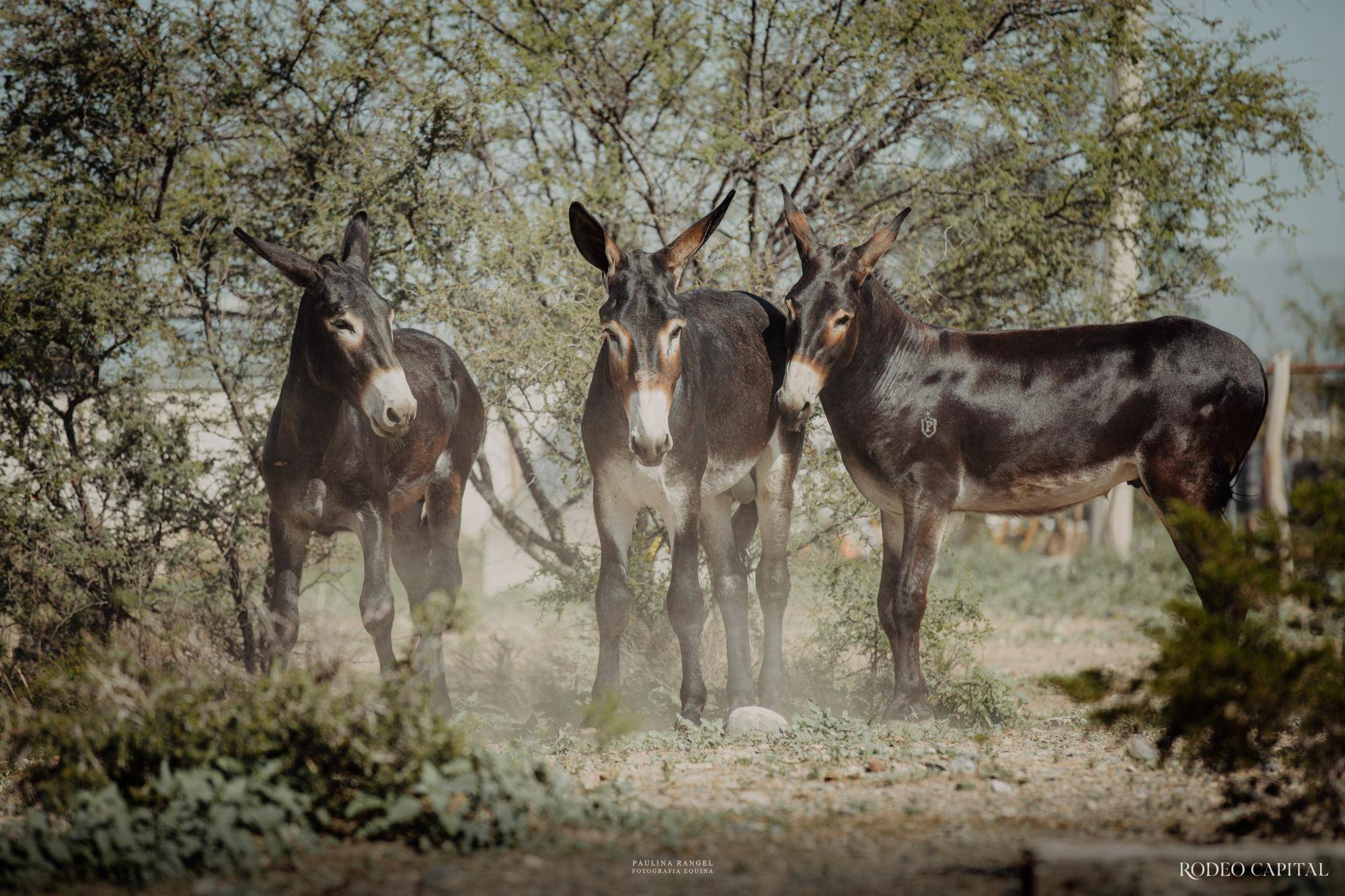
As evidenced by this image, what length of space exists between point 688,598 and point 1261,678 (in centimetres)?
307

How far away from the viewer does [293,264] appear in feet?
19.0

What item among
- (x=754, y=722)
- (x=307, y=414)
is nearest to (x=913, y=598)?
(x=754, y=722)

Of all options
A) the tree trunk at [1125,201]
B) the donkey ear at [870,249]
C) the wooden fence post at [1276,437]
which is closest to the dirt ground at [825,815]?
the donkey ear at [870,249]

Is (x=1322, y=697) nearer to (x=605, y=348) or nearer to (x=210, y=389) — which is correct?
(x=605, y=348)

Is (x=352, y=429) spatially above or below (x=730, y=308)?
below

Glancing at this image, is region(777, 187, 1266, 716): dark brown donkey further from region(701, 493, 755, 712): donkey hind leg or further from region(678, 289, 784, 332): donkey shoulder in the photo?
region(701, 493, 755, 712): donkey hind leg

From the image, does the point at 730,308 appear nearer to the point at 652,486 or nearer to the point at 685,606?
the point at 652,486

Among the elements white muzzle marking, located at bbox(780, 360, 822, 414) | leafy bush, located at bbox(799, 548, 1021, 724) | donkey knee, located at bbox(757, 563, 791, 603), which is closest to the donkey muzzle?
white muzzle marking, located at bbox(780, 360, 822, 414)

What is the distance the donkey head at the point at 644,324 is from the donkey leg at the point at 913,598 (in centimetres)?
154

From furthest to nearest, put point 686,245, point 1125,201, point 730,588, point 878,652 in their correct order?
point 1125,201
point 878,652
point 730,588
point 686,245

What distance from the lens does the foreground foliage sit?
3.43 meters

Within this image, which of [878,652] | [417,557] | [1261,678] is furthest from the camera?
[878,652]

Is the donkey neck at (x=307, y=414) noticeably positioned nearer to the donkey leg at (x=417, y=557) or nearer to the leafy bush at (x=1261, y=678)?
the donkey leg at (x=417, y=557)

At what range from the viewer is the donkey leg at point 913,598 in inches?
246
